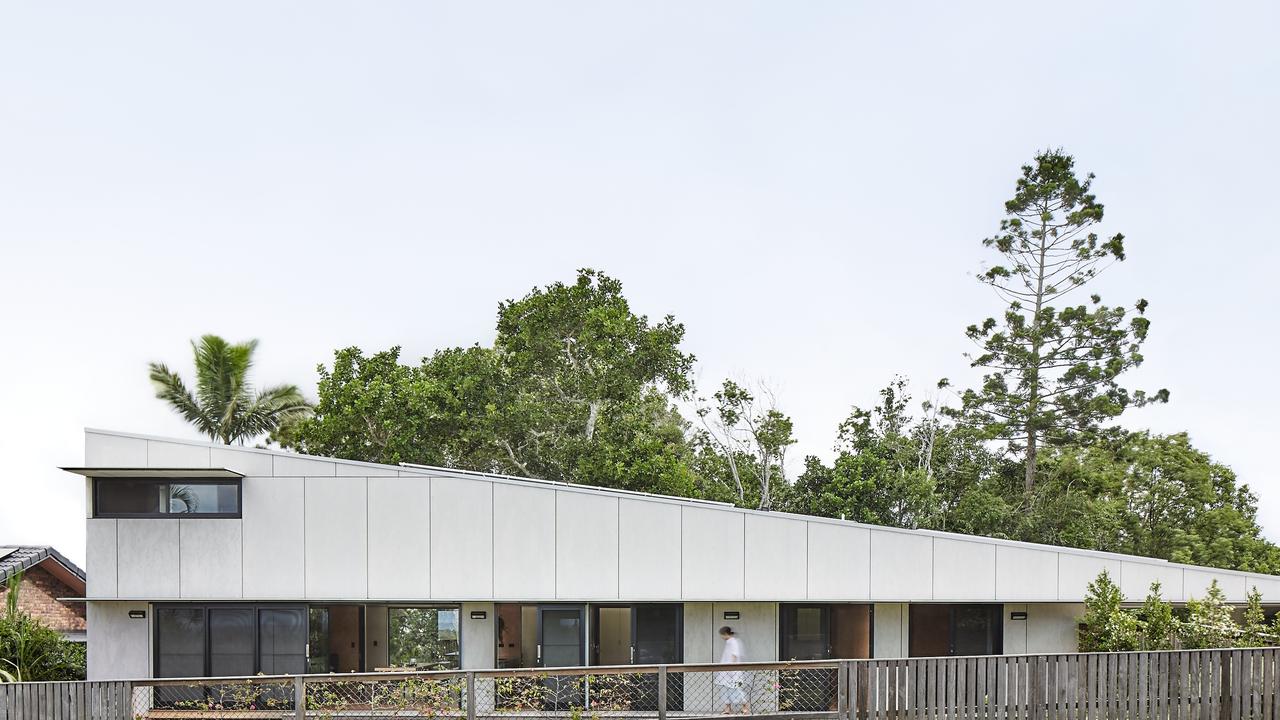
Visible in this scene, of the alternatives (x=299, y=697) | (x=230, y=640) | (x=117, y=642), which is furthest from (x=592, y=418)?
(x=299, y=697)

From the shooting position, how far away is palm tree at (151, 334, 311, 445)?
A: 2991 cm

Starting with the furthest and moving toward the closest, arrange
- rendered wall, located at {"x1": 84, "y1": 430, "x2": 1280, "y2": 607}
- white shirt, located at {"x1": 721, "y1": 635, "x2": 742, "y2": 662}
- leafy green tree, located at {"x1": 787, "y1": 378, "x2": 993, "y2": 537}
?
leafy green tree, located at {"x1": 787, "y1": 378, "x2": 993, "y2": 537}, rendered wall, located at {"x1": 84, "y1": 430, "x2": 1280, "y2": 607}, white shirt, located at {"x1": 721, "y1": 635, "x2": 742, "y2": 662}

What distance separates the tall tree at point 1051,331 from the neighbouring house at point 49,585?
78.4ft

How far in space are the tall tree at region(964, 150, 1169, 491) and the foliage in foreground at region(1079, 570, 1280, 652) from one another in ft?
44.4

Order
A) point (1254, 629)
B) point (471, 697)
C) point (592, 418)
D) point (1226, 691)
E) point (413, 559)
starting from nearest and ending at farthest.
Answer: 1. point (471, 697)
2. point (1226, 691)
3. point (413, 559)
4. point (1254, 629)
5. point (592, 418)

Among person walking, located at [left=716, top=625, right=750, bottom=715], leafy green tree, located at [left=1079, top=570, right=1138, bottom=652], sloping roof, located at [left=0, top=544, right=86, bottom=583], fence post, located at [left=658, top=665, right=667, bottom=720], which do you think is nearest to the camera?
fence post, located at [left=658, top=665, right=667, bottom=720]

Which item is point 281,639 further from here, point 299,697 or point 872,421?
point 872,421

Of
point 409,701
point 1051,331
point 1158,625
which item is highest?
point 1051,331

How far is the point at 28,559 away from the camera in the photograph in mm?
19391

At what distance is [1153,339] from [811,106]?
41.0ft

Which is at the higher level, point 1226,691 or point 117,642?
point 1226,691

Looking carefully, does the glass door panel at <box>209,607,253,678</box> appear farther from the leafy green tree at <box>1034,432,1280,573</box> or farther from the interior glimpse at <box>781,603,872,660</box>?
the leafy green tree at <box>1034,432,1280,573</box>

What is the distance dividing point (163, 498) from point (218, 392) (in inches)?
675

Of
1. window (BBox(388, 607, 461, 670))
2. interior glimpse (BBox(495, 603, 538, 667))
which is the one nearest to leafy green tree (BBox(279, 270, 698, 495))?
interior glimpse (BBox(495, 603, 538, 667))
